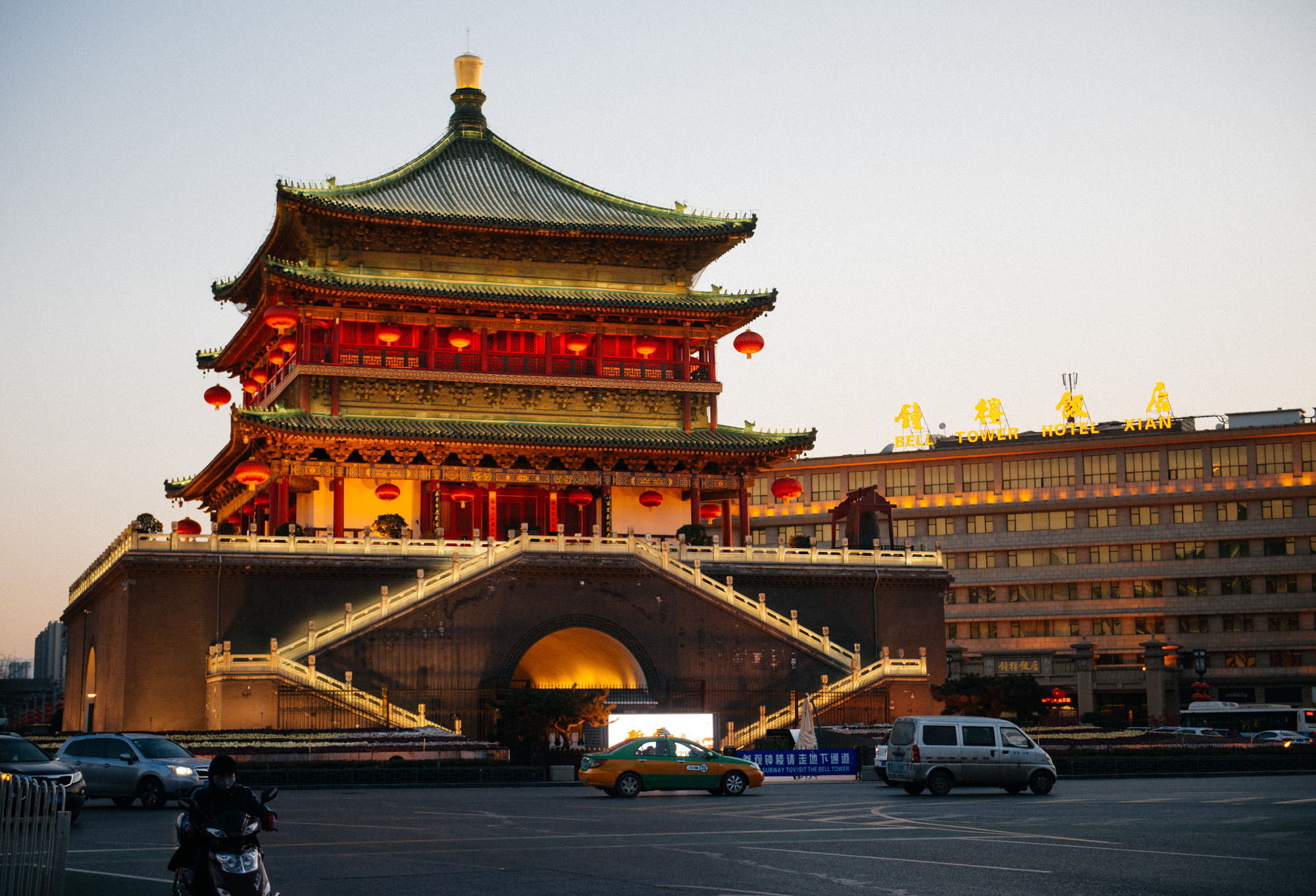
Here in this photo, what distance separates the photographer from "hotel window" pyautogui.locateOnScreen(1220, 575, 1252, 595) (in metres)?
75.7

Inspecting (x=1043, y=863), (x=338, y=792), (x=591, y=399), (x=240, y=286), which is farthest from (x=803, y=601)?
(x=1043, y=863)

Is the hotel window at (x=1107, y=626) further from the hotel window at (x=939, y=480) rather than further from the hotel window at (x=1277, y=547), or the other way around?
the hotel window at (x=939, y=480)

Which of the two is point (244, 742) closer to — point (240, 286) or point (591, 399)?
point (591, 399)

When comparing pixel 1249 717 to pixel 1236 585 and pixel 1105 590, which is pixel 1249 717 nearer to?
pixel 1236 585

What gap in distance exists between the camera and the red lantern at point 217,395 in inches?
2069

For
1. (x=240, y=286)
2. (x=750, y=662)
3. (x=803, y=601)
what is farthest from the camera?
(x=240, y=286)

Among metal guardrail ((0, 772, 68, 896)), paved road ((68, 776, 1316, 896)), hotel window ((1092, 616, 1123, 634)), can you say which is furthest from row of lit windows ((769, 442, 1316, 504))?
metal guardrail ((0, 772, 68, 896))

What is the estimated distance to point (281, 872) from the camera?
14586mm

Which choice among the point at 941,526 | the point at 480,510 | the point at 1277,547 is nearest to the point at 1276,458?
the point at 1277,547

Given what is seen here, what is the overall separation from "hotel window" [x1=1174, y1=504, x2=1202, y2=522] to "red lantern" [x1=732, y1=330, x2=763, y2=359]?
36.9 m

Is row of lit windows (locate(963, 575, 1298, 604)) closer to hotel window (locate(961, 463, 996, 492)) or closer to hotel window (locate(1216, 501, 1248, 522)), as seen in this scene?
hotel window (locate(1216, 501, 1248, 522))

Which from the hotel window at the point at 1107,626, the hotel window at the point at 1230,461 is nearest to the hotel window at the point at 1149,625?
the hotel window at the point at 1107,626

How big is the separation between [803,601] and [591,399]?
32.7 ft

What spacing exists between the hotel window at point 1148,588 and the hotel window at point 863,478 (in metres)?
14.7
